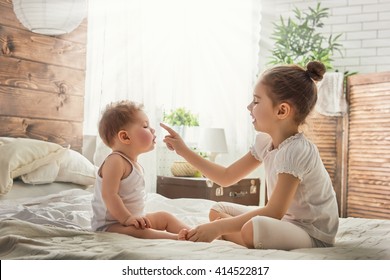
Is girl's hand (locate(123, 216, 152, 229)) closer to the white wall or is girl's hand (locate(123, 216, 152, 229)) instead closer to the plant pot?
the plant pot

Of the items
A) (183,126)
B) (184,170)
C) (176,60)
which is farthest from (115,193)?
(176,60)

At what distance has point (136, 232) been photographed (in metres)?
1.35

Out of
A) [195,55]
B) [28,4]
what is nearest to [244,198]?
[195,55]

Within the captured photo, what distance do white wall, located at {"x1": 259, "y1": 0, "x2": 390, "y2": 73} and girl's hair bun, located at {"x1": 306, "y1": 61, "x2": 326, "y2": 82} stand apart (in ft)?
8.36

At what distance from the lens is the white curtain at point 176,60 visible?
3.02 meters

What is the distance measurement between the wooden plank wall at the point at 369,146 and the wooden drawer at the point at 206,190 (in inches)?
26.7

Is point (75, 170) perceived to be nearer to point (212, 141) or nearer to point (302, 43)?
point (212, 141)

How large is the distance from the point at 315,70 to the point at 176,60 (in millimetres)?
2332

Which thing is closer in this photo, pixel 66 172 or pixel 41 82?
pixel 66 172

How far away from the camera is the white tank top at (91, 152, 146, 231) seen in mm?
1429

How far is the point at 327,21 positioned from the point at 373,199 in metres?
1.39

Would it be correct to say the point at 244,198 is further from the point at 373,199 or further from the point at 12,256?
the point at 12,256

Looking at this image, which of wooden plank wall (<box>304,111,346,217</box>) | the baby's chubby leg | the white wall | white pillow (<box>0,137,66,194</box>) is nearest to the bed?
the baby's chubby leg

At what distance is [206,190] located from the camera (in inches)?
115
